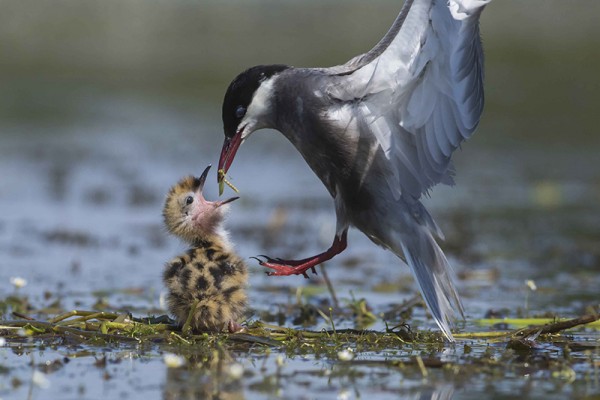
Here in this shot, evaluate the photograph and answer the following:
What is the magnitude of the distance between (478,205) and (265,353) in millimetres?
6687

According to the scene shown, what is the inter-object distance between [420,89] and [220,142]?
1050 cm

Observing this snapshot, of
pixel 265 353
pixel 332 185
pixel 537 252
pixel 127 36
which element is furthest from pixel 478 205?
pixel 127 36

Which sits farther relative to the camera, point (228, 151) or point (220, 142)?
point (220, 142)

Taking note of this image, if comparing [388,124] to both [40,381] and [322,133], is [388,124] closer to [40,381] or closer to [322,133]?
[322,133]

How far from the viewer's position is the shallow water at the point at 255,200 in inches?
204

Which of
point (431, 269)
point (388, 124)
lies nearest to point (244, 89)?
point (388, 124)

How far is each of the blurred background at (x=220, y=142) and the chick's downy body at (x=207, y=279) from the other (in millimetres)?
1345

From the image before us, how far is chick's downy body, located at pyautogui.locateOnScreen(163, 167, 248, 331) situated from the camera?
237 inches

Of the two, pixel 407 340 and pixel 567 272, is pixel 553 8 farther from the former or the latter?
pixel 407 340

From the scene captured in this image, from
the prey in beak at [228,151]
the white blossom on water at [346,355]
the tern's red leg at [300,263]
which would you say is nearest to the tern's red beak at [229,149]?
the prey in beak at [228,151]

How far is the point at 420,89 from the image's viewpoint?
616cm

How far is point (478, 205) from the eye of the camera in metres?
12.0

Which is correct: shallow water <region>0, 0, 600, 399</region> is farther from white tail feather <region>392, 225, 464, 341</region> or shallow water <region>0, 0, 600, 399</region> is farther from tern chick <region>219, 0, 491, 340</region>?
tern chick <region>219, 0, 491, 340</region>

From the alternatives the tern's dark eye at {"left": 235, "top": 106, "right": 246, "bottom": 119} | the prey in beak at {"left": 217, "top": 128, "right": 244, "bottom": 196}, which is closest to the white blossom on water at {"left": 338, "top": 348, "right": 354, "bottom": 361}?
the prey in beak at {"left": 217, "top": 128, "right": 244, "bottom": 196}
